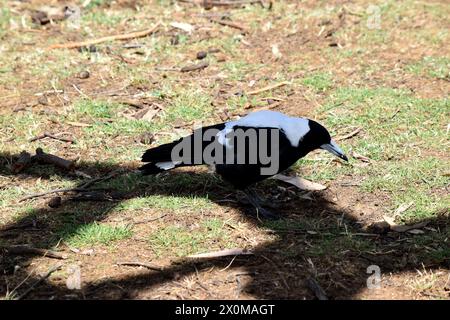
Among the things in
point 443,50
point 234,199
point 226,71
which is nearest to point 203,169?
point 234,199

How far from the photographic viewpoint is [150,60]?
7621 millimetres

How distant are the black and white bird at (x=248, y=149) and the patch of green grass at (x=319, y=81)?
173cm

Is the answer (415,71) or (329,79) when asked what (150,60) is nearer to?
(329,79)

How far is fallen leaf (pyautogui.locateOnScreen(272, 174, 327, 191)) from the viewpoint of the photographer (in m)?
5.48

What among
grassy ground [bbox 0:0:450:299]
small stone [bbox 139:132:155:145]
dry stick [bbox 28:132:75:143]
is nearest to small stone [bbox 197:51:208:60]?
grassy ground [bbox 0:0:450:299]

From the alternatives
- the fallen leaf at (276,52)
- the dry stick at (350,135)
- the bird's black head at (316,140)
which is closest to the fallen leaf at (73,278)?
the bird's black head at (316,140)

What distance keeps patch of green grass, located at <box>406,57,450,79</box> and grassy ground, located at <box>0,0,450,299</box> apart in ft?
0.06

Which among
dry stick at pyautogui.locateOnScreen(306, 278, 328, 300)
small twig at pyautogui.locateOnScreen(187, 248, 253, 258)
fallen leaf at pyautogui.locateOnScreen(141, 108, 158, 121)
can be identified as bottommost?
fallen leaf at pyautogui.locateOnScreen(141, 108, 158, 121)

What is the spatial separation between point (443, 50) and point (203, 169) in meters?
→ 3.15

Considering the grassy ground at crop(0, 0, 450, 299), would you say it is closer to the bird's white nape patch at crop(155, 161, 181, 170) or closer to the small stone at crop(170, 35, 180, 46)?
the small stone at crop(170, 35, 180, 46)

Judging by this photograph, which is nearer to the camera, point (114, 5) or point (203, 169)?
point (203, 169)

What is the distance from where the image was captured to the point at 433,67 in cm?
719

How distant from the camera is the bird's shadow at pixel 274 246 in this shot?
416 centimetres

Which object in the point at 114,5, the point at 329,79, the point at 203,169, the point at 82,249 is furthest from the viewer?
the point at 114,5
